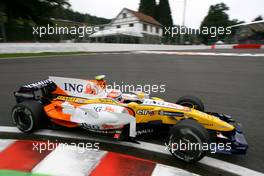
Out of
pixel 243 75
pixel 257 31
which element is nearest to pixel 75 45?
pixel 243 75

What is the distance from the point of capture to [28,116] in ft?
14.7

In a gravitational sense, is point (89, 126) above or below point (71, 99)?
below

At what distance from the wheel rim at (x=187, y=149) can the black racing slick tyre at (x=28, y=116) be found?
6.72 feet

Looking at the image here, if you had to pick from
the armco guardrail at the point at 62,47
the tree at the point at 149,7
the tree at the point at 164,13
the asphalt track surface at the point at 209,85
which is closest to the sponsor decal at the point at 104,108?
the asphalt track surface at the point at 209,85

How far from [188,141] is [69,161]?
4.80 ft

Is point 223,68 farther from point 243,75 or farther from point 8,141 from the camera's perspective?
point 8,141

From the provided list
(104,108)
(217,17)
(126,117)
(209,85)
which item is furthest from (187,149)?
(217,17)

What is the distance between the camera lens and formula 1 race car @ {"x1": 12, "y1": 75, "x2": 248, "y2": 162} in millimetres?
3623

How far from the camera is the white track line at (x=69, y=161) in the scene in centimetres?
339

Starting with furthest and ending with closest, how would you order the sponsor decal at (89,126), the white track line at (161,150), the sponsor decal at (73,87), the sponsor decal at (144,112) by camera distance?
the sponsor decal at (73,87) → the sponsor decal at (89,126) → the sponsor decal at (144,112) → the white track line at (161,150)

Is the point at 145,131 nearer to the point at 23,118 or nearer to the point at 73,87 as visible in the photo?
the point at 73,87

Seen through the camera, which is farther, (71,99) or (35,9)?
(35,9)

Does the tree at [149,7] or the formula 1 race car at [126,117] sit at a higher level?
the tree at [149,7]

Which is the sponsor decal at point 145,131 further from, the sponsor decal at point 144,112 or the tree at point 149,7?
the tree at point 149,7
